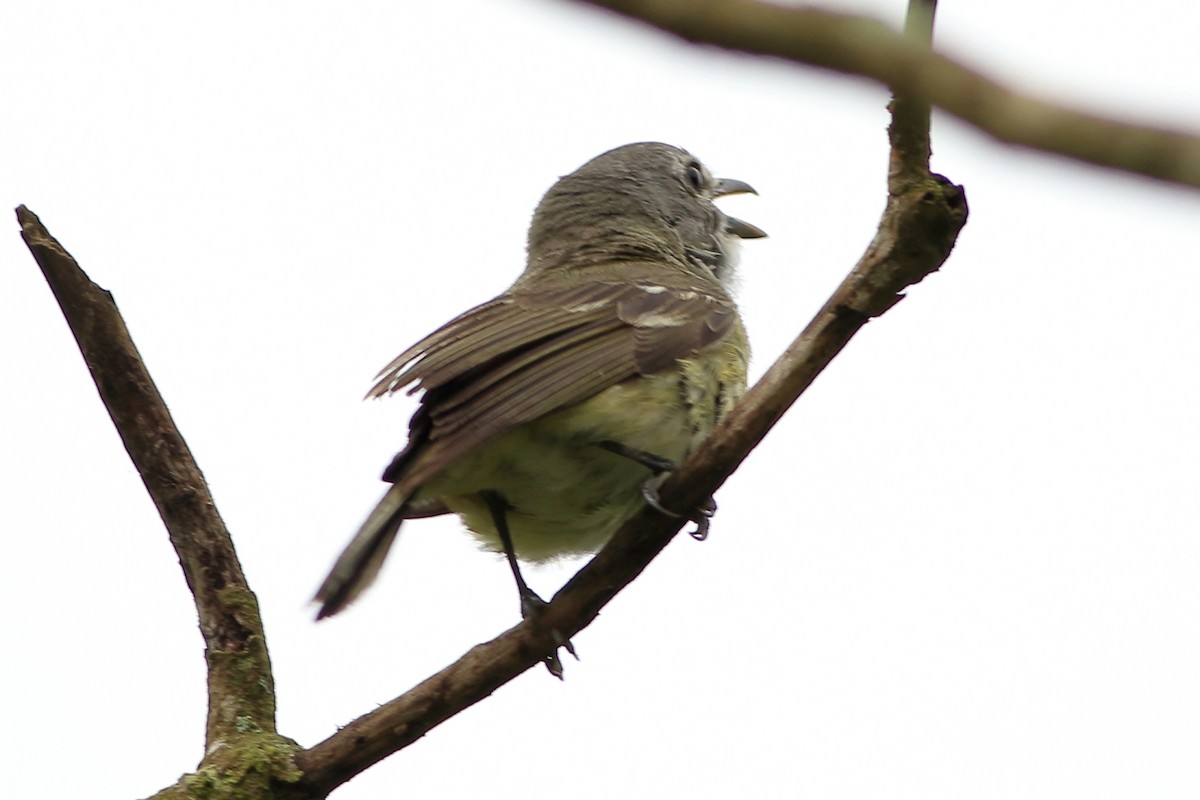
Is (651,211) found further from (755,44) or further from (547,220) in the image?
(755,44)

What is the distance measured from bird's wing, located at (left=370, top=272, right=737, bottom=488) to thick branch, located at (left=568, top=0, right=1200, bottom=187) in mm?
3338

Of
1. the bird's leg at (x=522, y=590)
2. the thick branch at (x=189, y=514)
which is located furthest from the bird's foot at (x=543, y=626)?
the thick branch at (x=189, y=514)

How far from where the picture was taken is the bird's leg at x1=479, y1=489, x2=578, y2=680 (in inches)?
193

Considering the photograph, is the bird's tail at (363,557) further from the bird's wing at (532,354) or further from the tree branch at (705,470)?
the tree branch at (705,470)

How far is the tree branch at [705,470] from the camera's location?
12.6ft

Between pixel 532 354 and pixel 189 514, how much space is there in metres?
1.38

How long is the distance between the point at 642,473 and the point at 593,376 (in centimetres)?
42

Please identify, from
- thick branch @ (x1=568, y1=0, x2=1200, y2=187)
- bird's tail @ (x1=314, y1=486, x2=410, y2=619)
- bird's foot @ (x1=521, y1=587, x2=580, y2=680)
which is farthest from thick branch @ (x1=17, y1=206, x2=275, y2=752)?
thick branch @ (x1=568, y1=0, x2=1200, y2=187)

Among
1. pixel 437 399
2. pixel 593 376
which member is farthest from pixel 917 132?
pixel 437 399

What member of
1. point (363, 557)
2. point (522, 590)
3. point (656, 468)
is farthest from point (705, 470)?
point (363, 557)

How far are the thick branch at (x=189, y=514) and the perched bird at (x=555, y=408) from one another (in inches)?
15.4

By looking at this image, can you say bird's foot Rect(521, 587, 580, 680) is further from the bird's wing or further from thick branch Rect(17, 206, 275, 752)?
thick branch Rect(17, 206, 275, 752)

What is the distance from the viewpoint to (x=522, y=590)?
205 inches

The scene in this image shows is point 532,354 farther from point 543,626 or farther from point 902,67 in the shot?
point 902,67
